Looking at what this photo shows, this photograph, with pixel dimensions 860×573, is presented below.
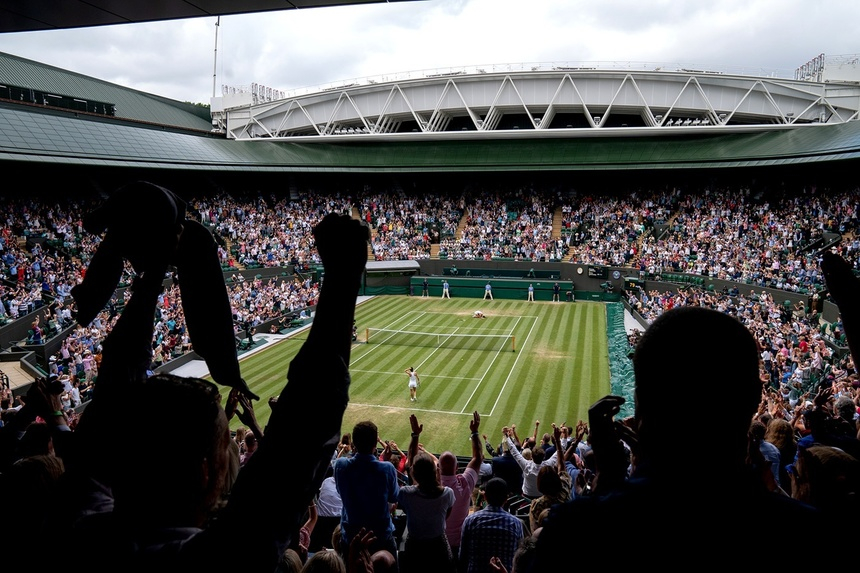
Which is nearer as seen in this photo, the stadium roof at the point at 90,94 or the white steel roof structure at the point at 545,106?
the stadium roof at the point at 90,94

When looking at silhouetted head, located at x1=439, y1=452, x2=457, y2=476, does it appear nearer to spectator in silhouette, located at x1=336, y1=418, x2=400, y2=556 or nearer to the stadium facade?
spectator in silhouette, located at x1=336, y1=418, x2=400, y2=556

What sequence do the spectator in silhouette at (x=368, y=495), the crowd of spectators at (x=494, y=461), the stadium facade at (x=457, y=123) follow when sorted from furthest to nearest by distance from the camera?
the stadium facade at (x=457, y=123)
the spectator in silhouette at (x=368, y=495)
the crowd of spectators at (x=494, y=461)

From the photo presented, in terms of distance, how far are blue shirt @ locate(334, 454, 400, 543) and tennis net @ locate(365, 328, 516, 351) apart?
2106cm

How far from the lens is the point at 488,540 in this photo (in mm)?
4309

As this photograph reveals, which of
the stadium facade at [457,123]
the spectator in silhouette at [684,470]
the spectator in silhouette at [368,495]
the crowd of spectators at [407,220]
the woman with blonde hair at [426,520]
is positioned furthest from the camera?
the crowd of spectators at [407,220]

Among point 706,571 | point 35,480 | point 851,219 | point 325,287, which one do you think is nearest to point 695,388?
point 706,571

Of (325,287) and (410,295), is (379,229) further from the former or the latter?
(325,287)

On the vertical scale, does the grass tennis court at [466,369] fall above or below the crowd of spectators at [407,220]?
below

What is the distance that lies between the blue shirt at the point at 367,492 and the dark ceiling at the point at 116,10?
3.61 m

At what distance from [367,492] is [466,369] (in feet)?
60.2

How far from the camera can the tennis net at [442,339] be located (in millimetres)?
26125

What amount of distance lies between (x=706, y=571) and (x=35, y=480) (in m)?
2.58

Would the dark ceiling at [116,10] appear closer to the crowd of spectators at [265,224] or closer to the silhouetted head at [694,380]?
the silhouetted head at [694,380]

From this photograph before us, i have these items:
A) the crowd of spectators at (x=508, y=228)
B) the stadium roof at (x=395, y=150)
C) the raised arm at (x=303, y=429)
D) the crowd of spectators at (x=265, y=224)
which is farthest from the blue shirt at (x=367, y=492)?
the crowd of spectators at (x=508, y=228)
